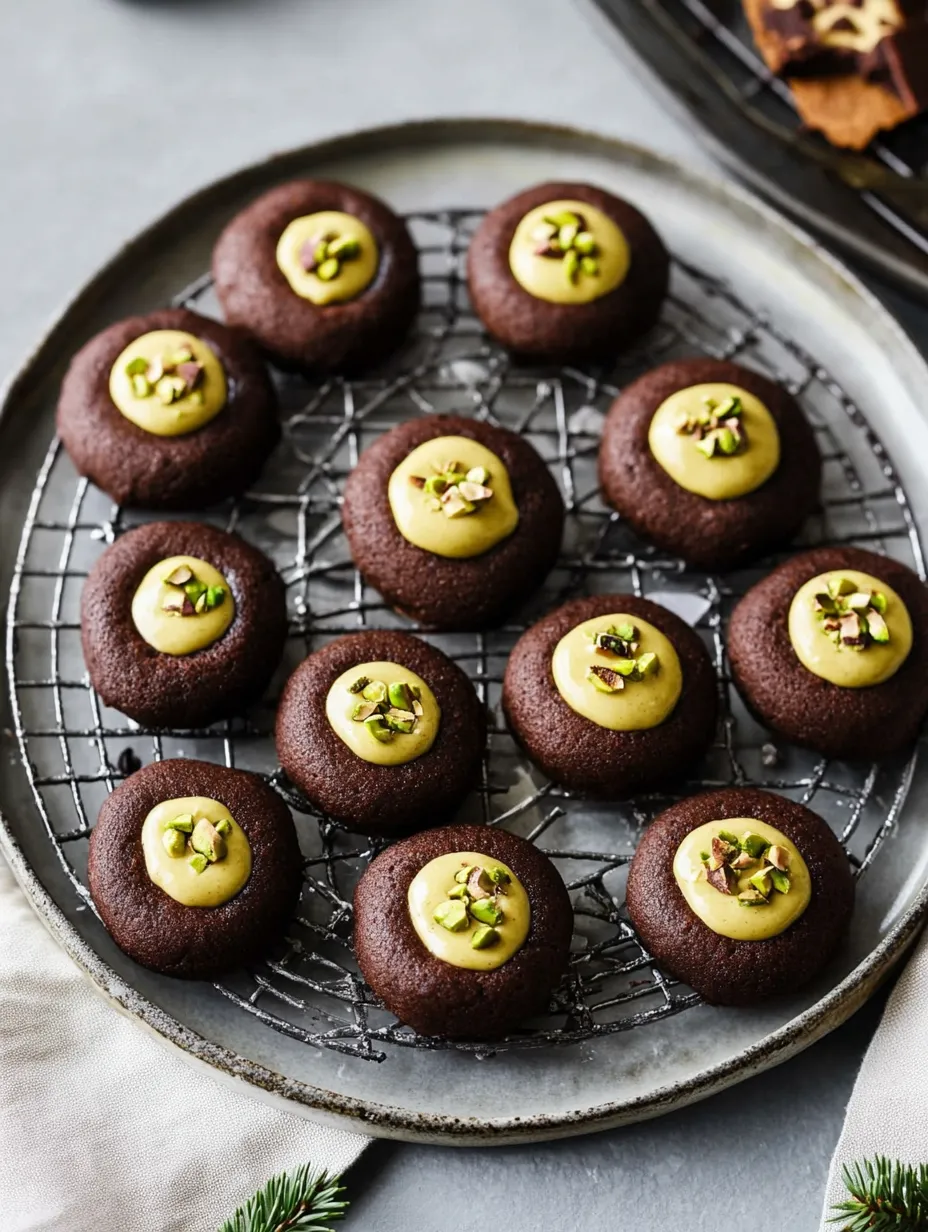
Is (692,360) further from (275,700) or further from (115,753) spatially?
(115,753)

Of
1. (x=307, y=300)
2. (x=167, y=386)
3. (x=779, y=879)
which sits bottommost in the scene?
(x=779, y=879)

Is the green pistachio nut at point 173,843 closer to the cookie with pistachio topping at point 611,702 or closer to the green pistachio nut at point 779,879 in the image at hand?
the cookie with pistachio topping at point 611,702

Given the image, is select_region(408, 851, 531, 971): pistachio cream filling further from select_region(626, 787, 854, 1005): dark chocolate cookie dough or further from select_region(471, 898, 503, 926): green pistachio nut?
select_region(626, 787, 854, 1005): dark chocolate cookie dough

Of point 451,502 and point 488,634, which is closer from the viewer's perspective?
point 451,502

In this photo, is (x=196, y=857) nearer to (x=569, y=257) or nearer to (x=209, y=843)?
(x=209, y=843)

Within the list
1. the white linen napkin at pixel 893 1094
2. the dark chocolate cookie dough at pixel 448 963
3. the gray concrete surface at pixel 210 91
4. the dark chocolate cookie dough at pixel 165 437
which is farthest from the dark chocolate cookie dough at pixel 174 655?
the white linen napkin at pixel 893 1094

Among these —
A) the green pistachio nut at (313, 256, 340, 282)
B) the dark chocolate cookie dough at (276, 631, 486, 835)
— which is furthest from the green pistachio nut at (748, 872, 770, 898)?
the green pistachio nut at (313, 256, 340, 282)

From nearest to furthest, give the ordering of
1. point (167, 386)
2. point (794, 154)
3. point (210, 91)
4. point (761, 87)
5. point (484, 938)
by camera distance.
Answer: point (484, 938)
point (167, 386)
point (794, 154)
point (761, 87)
point (210, 91)

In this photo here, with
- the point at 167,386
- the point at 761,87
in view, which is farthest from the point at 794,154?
the point at 167,386
